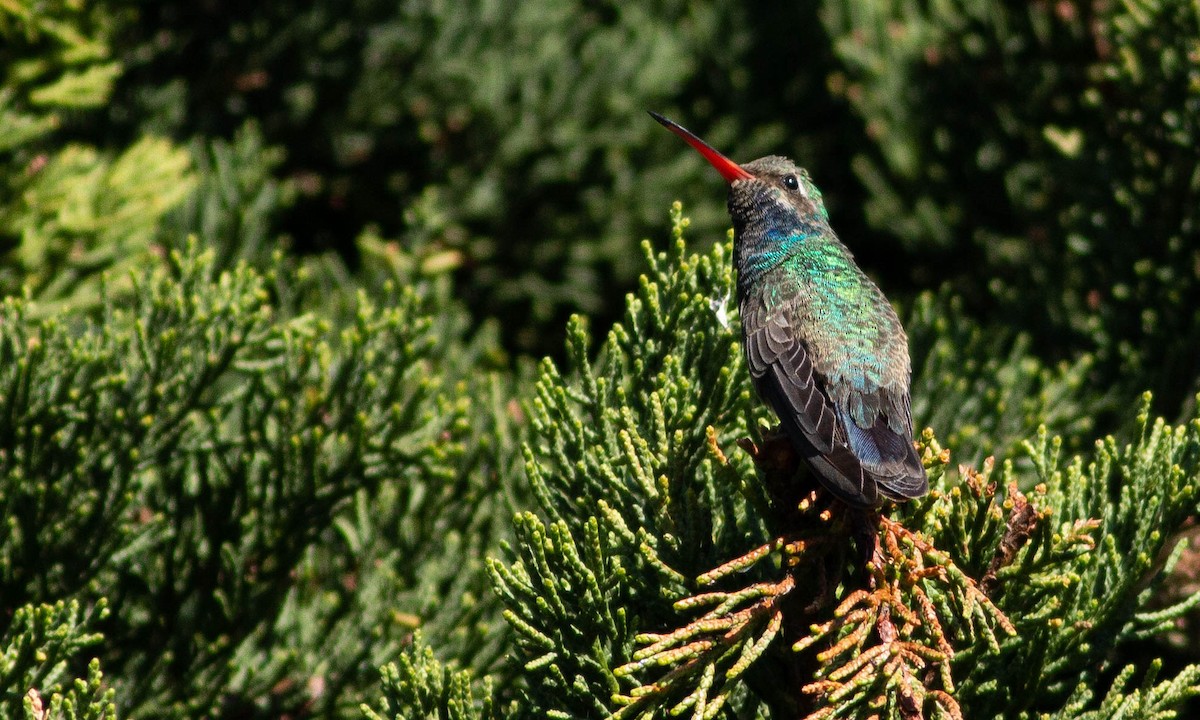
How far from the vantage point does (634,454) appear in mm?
2381

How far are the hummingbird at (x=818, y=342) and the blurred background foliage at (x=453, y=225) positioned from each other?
1.47 ft

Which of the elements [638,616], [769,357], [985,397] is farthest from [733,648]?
[985,397]

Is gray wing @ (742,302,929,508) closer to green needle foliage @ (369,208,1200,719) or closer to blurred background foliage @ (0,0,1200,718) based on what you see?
green needle foliage @ (369,208,1200,719)

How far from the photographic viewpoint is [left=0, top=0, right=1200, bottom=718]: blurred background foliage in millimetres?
2994

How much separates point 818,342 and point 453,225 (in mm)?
1925

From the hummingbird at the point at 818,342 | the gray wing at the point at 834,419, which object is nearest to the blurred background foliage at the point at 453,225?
the hummingbird at the point at 818,342

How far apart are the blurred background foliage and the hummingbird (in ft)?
1.47

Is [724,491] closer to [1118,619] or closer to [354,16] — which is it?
[1118,619]

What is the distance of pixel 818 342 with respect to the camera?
119 inches

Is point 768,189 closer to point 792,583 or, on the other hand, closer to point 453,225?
point 453,225

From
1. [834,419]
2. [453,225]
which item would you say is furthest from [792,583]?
[453,225]

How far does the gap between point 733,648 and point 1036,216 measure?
2.57m

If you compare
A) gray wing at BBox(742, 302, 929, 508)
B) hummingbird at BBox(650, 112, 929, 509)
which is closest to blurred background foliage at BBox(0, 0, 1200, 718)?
hummingbird at BBox(650, 112, 929, 509)

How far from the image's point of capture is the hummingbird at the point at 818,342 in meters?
2.38
